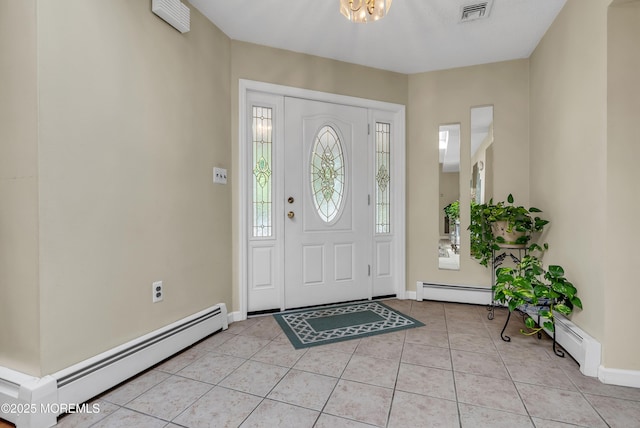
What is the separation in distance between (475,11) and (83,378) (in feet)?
11.1

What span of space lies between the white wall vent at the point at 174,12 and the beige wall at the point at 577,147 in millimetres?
2543

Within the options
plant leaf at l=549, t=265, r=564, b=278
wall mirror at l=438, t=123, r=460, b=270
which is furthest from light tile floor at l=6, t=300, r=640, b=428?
wall mirror at l=438, t=123, r=460, b=270

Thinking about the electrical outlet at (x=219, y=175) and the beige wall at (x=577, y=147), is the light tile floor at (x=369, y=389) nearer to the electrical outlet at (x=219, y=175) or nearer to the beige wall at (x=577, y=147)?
the beige wall at (x=577, y=147)

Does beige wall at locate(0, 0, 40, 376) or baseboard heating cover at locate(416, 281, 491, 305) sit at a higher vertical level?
beige wall at locate(0, 0, 40, 376)

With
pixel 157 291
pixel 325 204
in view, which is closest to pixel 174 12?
pixel 157 291

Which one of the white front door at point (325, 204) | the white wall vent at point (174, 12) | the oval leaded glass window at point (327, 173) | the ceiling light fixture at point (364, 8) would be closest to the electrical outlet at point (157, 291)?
the white front door at point (325, 204)

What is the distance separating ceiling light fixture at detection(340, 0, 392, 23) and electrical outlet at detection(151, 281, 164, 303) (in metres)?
1.98

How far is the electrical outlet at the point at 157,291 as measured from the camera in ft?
6.58

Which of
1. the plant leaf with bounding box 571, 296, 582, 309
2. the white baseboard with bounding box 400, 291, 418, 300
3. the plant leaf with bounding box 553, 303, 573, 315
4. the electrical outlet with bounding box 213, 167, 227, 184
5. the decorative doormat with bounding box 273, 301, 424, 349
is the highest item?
the electrical outlet with bounding box 213, 167, 227, 184

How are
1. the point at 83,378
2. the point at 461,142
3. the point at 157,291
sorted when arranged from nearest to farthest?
1. the point at 83,378
2. the point at 157,291
3. the point at 461,142

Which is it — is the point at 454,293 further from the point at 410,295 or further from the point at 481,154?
the point at 481,154

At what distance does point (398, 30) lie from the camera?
2637 millimetres

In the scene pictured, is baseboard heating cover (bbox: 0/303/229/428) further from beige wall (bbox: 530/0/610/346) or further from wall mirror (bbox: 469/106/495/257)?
wall mirror (bbox: 469/106/495/257)

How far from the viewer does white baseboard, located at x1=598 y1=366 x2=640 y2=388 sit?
1.72 meters
